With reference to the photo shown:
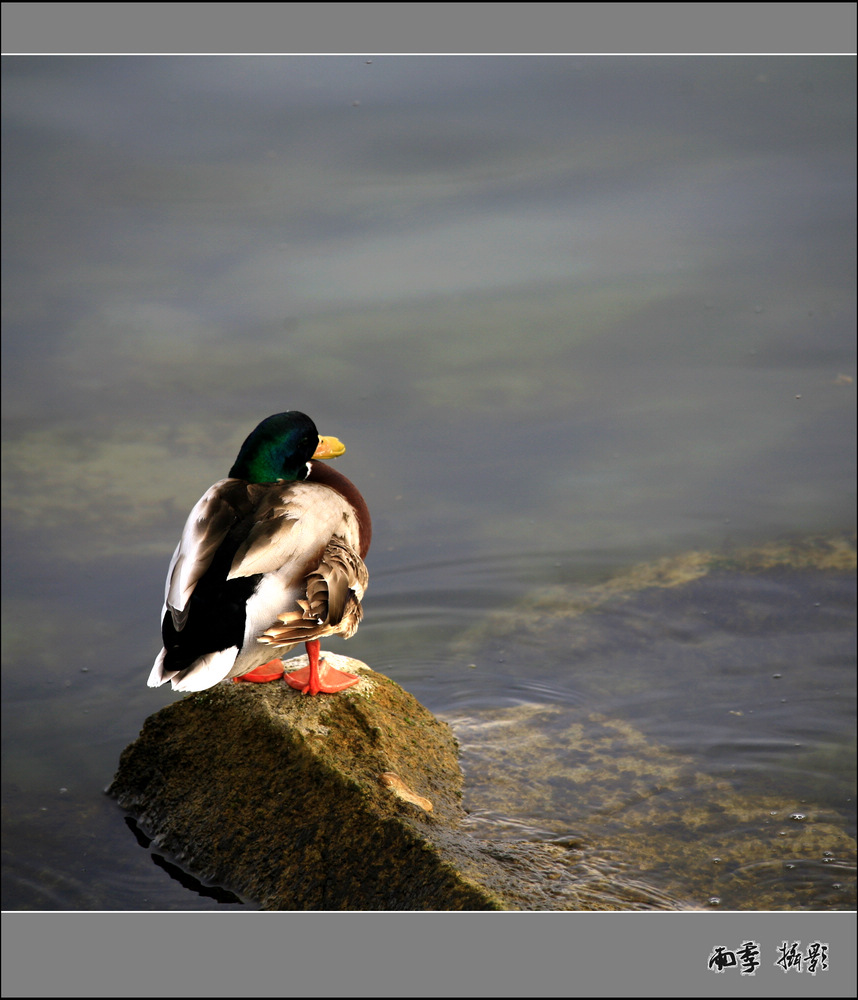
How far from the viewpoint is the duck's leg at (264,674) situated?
3645mm

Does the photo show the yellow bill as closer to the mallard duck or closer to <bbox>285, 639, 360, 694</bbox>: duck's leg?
the mallard duck

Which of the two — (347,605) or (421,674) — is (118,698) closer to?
(421,674)

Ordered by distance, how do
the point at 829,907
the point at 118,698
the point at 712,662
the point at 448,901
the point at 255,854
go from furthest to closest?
the point at 712,662, the point at 118,698, the point at 829,907, the point at 255,854, the point at 448,901

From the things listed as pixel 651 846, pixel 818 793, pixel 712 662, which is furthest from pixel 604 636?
pixel 651 846

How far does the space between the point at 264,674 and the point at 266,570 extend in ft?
1.80

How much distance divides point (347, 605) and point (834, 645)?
3254 millimetres

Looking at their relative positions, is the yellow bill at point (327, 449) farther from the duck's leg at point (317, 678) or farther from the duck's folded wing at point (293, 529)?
the duck's leg at point (317, 678)

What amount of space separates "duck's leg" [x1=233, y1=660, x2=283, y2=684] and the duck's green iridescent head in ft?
2.09

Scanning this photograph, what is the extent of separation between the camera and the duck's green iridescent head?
3.61m

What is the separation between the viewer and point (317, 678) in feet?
11.8

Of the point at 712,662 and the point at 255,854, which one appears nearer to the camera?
the point at 255,854

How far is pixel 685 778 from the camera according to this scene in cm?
453

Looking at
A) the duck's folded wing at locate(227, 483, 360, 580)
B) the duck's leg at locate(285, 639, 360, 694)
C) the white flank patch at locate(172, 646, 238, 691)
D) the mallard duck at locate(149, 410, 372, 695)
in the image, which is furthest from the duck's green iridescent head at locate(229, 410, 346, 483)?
the white flank patch at locate(172, 646, 238, 691)

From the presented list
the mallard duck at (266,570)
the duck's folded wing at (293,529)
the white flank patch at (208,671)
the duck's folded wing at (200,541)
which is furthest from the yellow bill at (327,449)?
Result: the white flank patch at (208,671)
